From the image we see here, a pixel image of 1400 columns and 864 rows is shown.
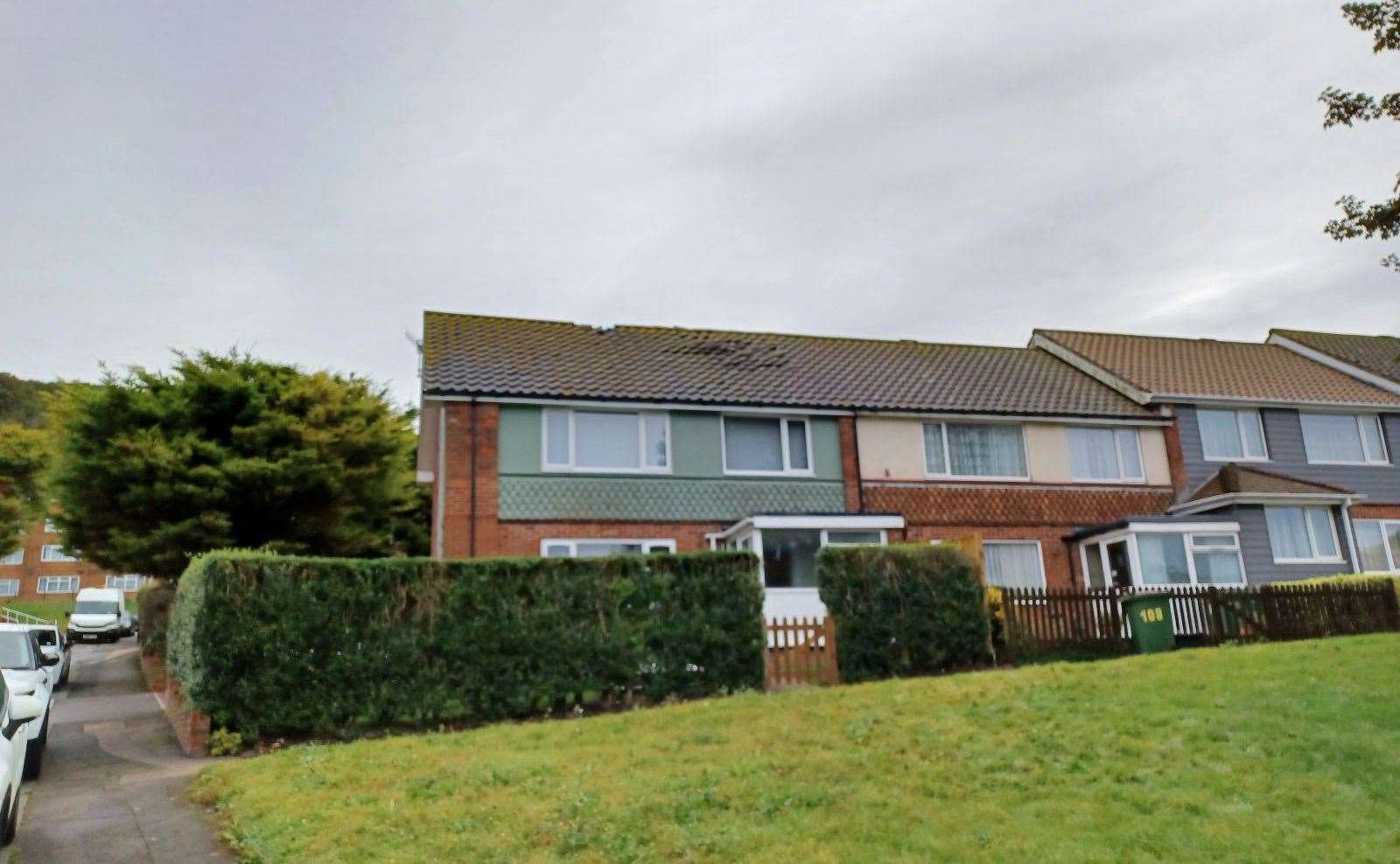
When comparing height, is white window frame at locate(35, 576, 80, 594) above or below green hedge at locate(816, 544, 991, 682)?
above

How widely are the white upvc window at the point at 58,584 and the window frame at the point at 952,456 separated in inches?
2965

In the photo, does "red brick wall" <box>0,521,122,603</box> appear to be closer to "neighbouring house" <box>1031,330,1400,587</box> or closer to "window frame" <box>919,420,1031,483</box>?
"window frame" <box>919,420,1031,483</box>

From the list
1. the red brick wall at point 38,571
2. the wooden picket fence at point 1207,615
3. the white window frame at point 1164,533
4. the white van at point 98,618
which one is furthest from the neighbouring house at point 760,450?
the red brick wall at point 38,571

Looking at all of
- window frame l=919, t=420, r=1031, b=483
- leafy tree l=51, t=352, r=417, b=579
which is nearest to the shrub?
leafy tree l=51, t=352, r=417, b=579

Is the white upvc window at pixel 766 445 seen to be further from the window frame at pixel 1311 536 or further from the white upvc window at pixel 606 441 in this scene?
the window frame at pixel 1311 536

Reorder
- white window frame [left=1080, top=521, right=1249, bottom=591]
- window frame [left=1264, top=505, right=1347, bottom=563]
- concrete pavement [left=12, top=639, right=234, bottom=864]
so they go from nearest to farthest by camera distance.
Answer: concrete pavement [left=12, top=639, right=234, bottom=864] < white window frame [left=1080, top=521, right=1249, bottom=591] < window frame [left=1264, top=505, right=1347, bottom=563]

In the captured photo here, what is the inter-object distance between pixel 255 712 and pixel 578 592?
425 centimetres

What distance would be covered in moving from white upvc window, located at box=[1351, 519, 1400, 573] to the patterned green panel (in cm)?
1438

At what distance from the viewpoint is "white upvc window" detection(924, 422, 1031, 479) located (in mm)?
23312

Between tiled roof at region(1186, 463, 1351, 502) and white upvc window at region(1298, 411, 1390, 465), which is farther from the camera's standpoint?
white upvc window at region(1298, 411, 1390, 465)

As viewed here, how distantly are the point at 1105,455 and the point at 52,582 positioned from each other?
79.3 m

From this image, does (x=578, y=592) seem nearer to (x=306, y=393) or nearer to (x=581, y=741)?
(x=581, y=741)

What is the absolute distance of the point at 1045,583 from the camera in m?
22.8

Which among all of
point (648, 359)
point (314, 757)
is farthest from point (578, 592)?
point (648, 359)
